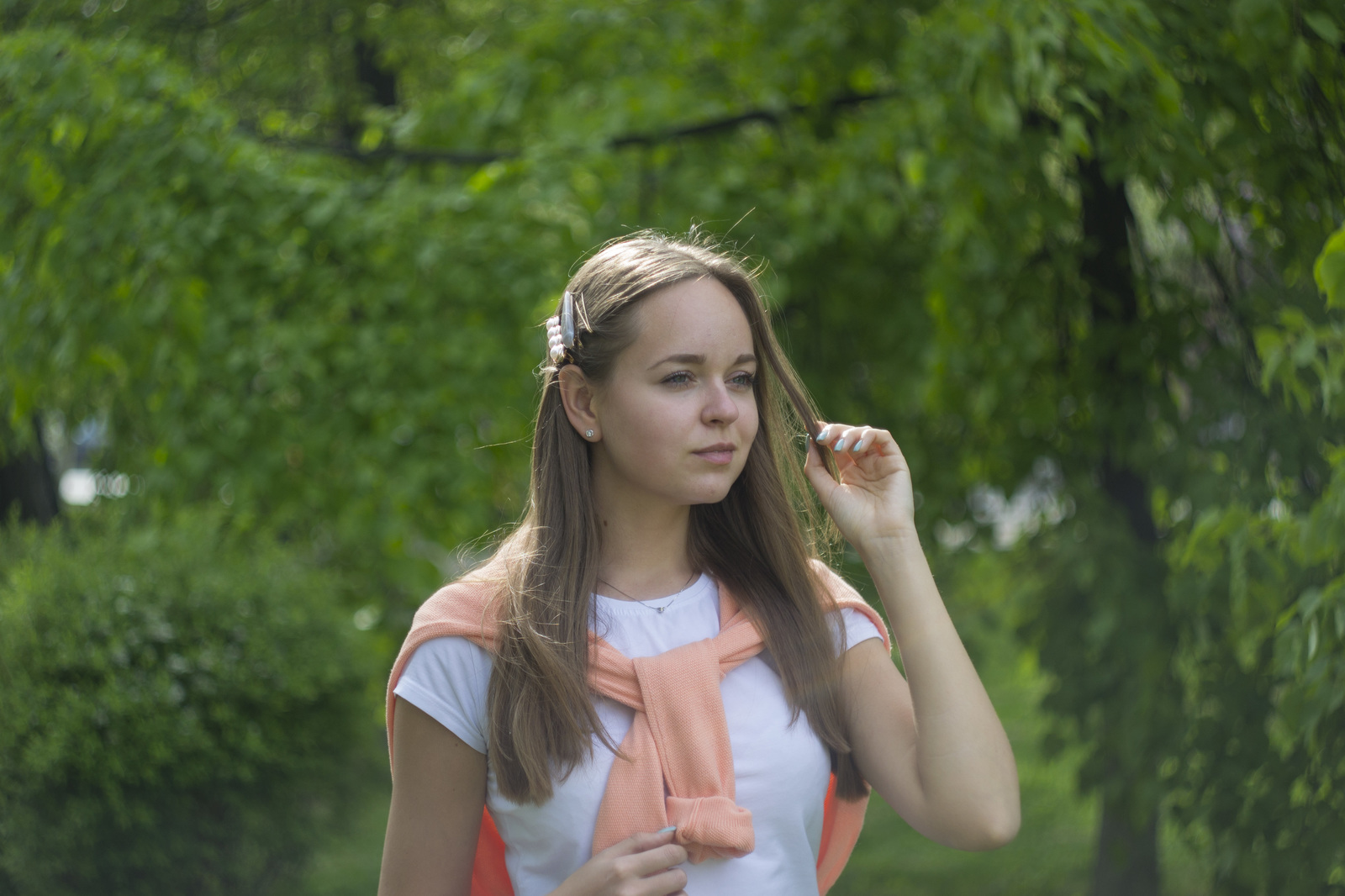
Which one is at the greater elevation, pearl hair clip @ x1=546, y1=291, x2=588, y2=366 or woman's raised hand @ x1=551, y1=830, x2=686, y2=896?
pearl hair clip @ x1=546, y1=291, x2=588, y2=366

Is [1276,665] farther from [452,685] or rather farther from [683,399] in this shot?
[452,685]

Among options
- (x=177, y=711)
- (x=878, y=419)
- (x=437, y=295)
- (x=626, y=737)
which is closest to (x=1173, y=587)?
(x=878, y=419)

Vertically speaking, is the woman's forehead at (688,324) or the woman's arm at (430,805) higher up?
the woman's forehead at (688,324)

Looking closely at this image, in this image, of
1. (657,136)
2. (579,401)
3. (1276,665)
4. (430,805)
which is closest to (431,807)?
(430,805)

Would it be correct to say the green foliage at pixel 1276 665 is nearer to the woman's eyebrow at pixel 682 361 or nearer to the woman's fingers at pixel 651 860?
the woman's eyebrow at pixel 682 361

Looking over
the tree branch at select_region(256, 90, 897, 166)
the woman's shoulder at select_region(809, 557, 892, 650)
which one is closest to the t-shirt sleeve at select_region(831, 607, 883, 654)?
the woman's shoulder at select_region(809, 557, 892, 650)

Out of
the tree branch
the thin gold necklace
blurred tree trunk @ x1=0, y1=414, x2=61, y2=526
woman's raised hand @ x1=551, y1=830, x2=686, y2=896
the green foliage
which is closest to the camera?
woman's raised hand @ x1=551, y1=830, x2=686, y2=896

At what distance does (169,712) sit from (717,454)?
2.51 m

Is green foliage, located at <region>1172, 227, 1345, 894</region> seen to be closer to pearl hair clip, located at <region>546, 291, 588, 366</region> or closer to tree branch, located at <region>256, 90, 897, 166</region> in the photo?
pearl hair clip, located at <region>546, 291, 588, 366</region>

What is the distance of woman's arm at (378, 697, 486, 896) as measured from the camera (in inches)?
58.3

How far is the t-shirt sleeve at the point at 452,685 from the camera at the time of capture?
4.84ft

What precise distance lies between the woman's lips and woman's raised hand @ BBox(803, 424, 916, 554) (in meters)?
0.15

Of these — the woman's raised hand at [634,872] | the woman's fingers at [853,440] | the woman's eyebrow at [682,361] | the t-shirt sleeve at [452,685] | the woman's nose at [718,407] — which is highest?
the woman's eyebrow at [682,361]

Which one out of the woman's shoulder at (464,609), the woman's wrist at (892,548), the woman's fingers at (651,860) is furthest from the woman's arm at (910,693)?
the woman's shoulder at (464,609)
